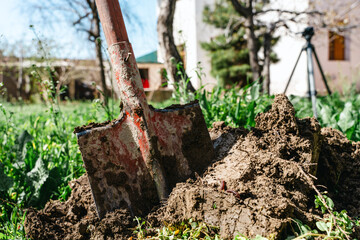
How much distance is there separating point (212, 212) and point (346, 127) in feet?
6.01

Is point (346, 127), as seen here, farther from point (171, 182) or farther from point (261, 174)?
point (171, 182)

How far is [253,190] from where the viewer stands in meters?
1.38

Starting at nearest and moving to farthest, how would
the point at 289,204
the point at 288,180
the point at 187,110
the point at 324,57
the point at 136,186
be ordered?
the point at 289,204 → the point at 288,180 → the point at 136,186 → the point at 187,110 → the point at 324,57

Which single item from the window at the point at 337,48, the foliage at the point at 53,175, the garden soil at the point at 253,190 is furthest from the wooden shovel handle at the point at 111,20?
the window at the point at 337,48

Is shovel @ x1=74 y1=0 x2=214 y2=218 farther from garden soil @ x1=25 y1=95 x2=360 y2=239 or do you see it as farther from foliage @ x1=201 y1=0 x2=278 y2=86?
foliage @ x1=201 y1=0 x2=278 y2=86

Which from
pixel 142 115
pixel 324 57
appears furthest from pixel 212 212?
pixel 324 57

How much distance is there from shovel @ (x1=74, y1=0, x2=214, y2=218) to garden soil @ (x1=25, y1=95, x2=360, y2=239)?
11 cm

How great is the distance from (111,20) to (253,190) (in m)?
1.18

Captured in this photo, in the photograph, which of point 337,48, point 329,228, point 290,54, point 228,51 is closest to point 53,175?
point 329,228

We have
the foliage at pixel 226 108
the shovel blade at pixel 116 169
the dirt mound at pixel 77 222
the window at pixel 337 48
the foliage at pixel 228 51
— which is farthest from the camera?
the window at pixel 337 48

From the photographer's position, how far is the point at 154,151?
1.64 m

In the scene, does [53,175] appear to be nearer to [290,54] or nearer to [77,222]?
[77,222]

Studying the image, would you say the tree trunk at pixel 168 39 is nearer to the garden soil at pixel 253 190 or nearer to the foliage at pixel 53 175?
the foliage at pixel 53 175

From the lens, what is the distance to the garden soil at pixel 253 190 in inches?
49.6
